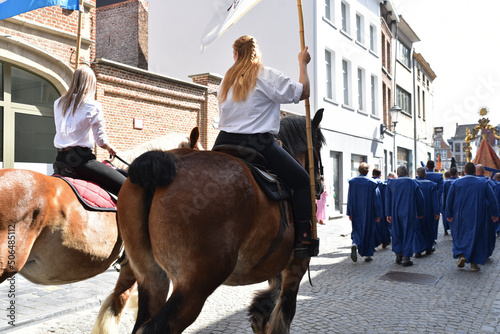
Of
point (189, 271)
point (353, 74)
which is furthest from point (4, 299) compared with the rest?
point (353, 74)

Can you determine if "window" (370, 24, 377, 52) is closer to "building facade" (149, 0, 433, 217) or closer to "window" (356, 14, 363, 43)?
"building facade" (149, 0, 433, 217)

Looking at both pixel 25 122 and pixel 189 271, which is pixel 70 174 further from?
pixel 25 122

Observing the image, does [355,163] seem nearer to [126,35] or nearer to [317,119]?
[126,35]

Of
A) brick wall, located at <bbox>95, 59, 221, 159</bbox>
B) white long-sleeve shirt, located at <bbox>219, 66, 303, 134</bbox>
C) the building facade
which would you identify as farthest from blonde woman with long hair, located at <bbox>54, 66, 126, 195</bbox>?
the building facade

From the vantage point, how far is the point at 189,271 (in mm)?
2363

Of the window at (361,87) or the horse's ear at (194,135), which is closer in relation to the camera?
the horse's ear at (194,135)

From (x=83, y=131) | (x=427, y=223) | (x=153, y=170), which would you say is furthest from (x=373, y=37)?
(x=153, y=170)

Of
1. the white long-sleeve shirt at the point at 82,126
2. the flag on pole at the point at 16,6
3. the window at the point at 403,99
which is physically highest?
the window at the point at 403,99

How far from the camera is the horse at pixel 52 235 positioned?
3039mm

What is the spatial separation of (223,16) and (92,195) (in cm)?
184

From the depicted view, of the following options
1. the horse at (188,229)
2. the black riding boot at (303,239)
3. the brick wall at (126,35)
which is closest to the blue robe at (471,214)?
the black riding boot at (303,239)

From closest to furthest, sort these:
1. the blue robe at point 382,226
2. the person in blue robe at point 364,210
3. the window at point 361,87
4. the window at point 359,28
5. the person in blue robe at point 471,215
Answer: the person in blue robe at point 471,215 < the person in blue robe at point 364,210 < the blue robe at point 382,226 < the window at point 359,28 < the window at point 361,87

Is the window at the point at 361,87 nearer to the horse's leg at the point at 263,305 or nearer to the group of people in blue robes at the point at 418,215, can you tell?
the group of people in blue robes at the point at 418,215

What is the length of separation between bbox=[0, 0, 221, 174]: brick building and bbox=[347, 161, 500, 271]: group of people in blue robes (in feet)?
21.0
